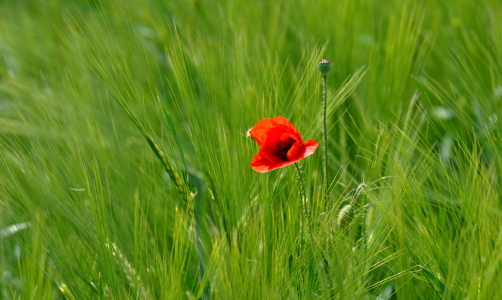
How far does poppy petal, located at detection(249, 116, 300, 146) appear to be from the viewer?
0.55 metres

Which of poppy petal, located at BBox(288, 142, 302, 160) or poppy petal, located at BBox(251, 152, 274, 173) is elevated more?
poppy petal, located at BBox(288, 142, 302, 160)

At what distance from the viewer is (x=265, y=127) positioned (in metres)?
0.56

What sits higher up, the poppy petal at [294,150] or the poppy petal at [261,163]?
the poppy petal at [294,150]

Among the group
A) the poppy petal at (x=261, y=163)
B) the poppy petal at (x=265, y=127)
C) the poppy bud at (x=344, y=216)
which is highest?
the poppy petal at (x=265, y=127)

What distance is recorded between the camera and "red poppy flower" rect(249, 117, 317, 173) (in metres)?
0.54

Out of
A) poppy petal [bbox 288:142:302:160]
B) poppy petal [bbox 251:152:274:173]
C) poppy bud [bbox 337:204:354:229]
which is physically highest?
poppy petal [bbox 288:142:302:160]

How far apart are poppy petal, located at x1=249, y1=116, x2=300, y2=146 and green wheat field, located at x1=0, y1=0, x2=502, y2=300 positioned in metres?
0.04

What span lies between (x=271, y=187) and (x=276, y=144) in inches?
2.4

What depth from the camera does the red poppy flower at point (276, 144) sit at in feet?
1.76

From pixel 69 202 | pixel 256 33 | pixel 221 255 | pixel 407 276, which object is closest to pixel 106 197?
pixel 69 202

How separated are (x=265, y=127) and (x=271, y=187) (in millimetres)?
60

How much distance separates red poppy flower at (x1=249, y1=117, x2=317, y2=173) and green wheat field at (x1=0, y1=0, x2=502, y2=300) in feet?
0.08

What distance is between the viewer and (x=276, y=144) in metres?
0.54

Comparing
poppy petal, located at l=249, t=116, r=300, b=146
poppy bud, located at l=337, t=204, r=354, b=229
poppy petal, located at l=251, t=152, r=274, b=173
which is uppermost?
poppy petal, located at l=249, t=116, r=300, b=146
